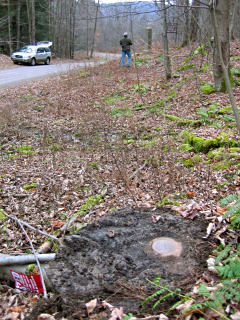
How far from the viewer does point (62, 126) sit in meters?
10.2

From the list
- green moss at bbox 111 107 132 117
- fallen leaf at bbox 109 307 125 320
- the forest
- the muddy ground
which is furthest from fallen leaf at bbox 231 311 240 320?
green moss at bbox 111 107 132 117

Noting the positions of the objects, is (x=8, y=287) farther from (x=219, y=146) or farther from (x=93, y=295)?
(x=219, y=146)

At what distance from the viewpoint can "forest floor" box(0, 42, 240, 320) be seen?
4.89m

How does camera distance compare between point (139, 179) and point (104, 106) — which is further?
point (104, 106)

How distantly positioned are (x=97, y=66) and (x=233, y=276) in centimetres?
1857

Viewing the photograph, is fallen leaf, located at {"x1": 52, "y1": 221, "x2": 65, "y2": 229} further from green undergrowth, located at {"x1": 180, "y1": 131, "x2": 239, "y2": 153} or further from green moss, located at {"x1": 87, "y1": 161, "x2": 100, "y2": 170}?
green undergrowth, located at {"x1": 180, "y1": 131, "x2": 239, "y2": 153}

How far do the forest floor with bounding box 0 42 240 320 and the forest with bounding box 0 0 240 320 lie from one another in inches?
1.2

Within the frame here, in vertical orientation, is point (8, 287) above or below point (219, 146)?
below

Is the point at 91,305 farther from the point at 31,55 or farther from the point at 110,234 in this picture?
the point at 31,55

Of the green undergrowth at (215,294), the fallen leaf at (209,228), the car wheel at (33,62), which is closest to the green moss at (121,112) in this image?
the fallen leaf at (209,228)

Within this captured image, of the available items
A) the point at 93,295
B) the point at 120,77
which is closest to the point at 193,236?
the point at 93,295

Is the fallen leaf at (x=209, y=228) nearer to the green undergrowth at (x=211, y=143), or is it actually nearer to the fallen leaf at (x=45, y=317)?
the fallen leaf at (x=45, y=317)

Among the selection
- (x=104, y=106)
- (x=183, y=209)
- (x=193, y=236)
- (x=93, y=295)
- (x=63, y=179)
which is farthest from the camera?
(x=104, y=106)

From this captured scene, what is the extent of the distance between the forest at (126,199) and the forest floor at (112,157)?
0.03 metres
